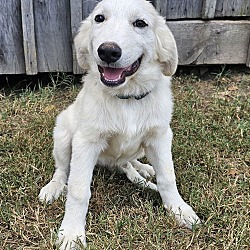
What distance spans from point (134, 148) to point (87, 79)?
21.4 inches

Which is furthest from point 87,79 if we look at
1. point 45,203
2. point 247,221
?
point 247,221

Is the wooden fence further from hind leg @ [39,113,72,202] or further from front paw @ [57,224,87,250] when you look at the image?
front paw @ [57,224,87,250]

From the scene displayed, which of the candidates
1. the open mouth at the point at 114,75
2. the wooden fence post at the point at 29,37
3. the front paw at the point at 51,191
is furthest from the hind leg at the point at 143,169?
the wooden fence post at the point at 29,37

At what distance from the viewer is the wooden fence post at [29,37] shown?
4.61 m

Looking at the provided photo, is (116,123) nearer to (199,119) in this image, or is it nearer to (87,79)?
(87,79)

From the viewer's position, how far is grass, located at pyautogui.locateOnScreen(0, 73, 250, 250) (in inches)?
121

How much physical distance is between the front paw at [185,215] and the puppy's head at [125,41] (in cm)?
87

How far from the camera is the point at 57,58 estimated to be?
4.92 m

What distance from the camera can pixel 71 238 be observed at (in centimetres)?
300

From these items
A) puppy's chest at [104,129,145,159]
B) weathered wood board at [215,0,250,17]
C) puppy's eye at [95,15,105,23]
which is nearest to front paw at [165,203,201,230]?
puppy's chest at [104,129,145,159]

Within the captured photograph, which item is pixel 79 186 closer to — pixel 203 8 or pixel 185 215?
pixel 185 215

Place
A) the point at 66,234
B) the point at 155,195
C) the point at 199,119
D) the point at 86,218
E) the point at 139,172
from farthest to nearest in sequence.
Result: 1. the point at 199,119
2. the point at 139,172
3. the point at 155,195
4. the point at 86,218
5. the point at 66,234

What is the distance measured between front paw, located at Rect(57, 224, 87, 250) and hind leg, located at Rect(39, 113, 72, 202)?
15.7 inches

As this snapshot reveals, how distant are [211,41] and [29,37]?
1.82m
